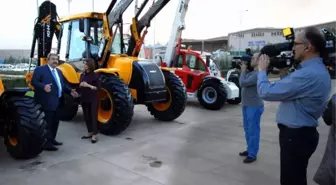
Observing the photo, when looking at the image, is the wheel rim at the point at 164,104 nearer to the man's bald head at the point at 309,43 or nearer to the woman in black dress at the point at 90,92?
the woman in black dress at the point at 90,92

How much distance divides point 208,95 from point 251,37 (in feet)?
124

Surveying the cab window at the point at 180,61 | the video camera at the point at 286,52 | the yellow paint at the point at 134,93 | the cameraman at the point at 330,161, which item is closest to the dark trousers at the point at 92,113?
the yellow paint at the point at 134,93

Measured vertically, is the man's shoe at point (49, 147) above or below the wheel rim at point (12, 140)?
below

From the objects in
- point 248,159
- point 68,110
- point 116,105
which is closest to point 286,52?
point 248,159

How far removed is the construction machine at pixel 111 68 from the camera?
6.24 meters

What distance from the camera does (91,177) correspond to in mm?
4172

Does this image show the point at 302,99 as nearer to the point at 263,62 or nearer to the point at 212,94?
the point at 263,62

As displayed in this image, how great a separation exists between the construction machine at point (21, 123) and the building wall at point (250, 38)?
40.4m

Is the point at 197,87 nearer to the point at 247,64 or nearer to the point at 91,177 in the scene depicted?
the point at 247,64

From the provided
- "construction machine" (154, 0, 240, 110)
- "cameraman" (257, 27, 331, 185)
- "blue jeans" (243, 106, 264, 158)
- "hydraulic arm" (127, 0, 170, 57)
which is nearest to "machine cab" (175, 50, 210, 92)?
"construction machine" (154, 0, 240, 110)

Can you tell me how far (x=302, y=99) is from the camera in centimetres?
245

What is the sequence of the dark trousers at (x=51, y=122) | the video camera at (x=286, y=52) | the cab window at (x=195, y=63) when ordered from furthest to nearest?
the cab window at (x=195, y=63)
the dark trousers at (x=51, y=122)
the video camera at (x=286, y=52)

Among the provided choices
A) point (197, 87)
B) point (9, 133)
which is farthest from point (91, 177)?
point (197, 87)

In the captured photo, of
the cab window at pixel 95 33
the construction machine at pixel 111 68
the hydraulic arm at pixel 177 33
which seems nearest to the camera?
the construction machine at pixel 111 68
